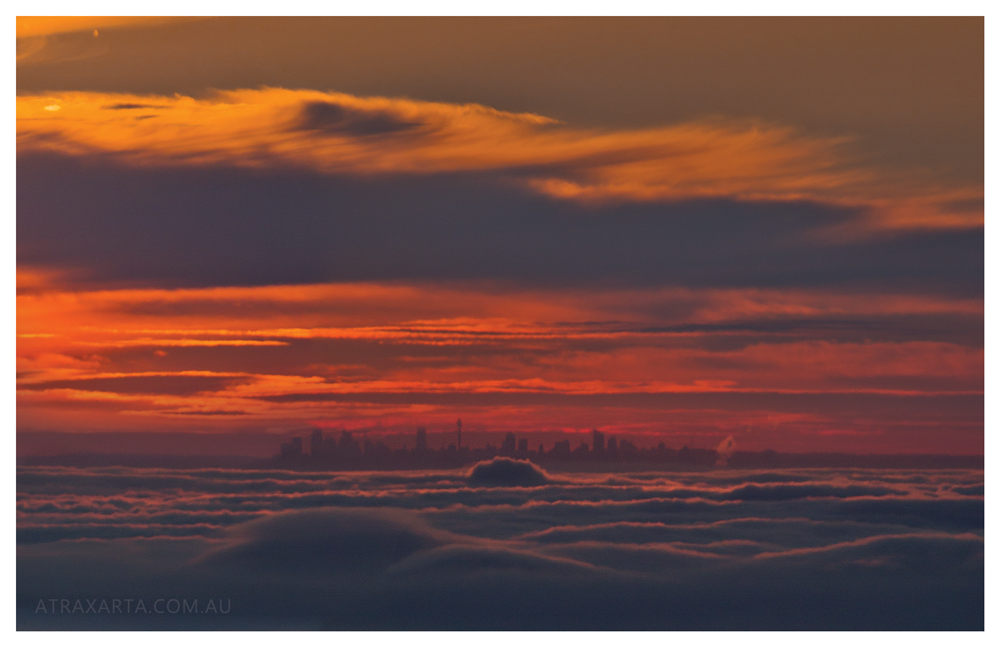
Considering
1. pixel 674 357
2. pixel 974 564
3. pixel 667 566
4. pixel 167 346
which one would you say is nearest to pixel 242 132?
pixel 167 346

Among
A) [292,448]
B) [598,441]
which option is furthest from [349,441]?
[598,441]

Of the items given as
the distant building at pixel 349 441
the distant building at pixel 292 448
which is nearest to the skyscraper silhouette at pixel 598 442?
the distant building at pixel 349 441

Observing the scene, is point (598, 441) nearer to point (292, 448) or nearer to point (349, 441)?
point (349, 441)

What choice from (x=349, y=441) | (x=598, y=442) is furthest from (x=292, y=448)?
(x=598, y=442)

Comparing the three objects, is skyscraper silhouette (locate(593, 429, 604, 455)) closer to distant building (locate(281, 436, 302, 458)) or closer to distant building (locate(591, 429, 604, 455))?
distant building (locate(591, 429, 604, 455))

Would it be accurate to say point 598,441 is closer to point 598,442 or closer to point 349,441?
point 598,442

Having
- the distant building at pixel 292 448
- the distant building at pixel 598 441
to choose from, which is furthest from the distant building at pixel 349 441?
the distant building at pixel 598 441

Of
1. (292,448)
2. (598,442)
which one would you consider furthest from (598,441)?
(292,448)

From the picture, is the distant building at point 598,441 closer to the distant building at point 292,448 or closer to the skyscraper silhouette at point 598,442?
the skyscraper silhouette at point 598,442

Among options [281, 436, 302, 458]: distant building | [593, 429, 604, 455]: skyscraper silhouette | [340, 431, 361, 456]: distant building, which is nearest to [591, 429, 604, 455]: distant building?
[593, 429, 604, 455]: skyscraper silhouette

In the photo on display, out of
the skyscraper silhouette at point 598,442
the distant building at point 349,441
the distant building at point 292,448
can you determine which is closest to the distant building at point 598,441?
the skyscraper silhouette at point 598,442

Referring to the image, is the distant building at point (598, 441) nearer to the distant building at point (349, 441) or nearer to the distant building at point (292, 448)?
the distant building at point (349, 441)
